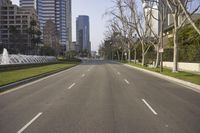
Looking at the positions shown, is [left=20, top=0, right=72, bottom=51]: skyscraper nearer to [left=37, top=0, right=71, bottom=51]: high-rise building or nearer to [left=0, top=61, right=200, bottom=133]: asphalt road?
[left=37, top=0, right=71, bottom=51]: high-rise building

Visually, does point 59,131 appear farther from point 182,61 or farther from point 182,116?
point 182,61

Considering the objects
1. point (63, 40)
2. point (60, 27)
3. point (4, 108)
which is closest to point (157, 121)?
point (4, 108)

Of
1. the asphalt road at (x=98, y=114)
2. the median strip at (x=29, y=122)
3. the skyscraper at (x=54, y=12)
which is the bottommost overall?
the median strip at (x=29, y=122)

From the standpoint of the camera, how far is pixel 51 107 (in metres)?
12.4

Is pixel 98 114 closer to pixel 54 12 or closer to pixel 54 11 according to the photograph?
pixel 54 12

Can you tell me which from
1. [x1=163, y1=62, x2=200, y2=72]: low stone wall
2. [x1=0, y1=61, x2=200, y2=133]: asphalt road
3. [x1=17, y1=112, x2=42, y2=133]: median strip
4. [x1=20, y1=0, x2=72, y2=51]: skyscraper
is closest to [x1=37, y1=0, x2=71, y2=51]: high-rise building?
[x1=20, y1=0, x2=72, y2=51]: skyscraper

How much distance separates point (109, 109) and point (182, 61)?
36266 millimetres

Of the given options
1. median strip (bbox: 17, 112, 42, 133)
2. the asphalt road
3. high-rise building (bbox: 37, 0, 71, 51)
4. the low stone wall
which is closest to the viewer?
median strip (bbox: 17, 112, 42, 133)

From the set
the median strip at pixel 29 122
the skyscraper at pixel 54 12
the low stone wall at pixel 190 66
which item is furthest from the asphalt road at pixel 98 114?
the skyscraper at pixel 54 12

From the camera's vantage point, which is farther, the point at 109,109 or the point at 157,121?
the point at 109,109

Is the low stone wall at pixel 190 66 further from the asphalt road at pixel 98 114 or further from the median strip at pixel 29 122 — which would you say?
the median strip at pixel 29 122

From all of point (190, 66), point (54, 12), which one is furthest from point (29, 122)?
point (54, 12)

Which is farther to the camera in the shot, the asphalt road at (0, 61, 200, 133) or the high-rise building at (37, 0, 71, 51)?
the high-rise building at (37, 0, 71, 51)

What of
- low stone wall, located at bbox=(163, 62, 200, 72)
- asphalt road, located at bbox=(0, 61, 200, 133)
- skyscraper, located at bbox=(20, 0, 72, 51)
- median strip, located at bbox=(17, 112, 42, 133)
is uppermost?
skyscraper, located at bbox=(20, 0, 72, 51)
